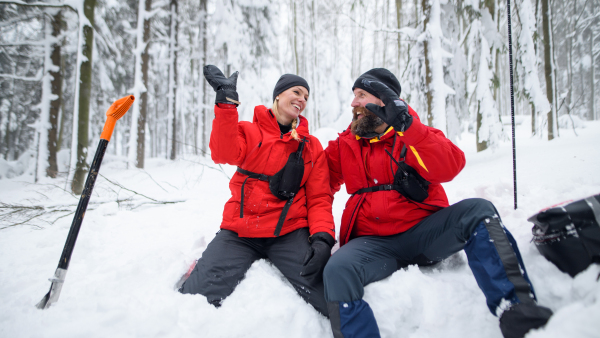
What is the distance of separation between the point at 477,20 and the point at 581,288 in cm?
680

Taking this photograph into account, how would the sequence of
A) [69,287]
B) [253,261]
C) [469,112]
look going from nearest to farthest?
[69,287] → [253,261] → [469,112]

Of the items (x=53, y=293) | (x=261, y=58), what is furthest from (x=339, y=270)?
(x=261, y=58)

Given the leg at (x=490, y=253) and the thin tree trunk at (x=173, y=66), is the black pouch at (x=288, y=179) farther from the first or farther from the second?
the thin tree trunk at (x=173, y=66)

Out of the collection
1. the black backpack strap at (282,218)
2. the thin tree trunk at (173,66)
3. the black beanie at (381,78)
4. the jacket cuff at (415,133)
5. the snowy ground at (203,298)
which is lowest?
the snowy ground at (203,298)

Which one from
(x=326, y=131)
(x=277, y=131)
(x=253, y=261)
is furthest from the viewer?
(x=326, y=131)

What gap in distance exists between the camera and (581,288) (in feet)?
4.53

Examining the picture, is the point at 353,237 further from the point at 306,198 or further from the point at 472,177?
the point at 472,177

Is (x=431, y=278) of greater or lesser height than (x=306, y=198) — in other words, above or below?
below

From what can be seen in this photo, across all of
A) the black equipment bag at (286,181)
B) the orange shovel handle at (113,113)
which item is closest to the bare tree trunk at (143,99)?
the orange shovel handle at (113,113)

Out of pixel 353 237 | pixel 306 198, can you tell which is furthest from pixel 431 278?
pixel 306 198

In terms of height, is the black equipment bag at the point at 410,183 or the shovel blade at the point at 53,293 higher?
the black equipment bag at the point at 410,183

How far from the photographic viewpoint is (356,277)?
1.71 meters

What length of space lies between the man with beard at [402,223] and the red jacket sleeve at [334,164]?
0.30ft

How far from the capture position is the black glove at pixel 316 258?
A: 197 cm
